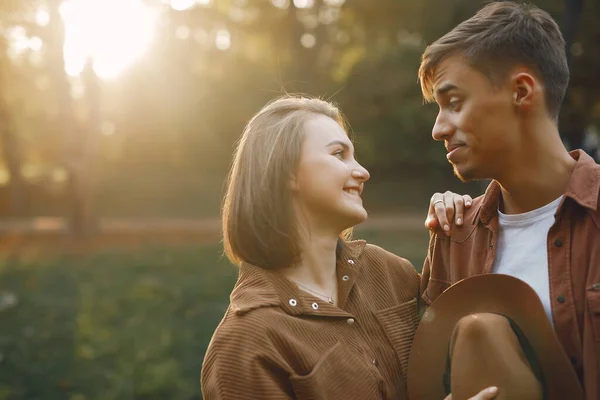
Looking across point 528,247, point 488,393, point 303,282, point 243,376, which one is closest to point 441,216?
point 528,247

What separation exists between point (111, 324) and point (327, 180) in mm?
6126

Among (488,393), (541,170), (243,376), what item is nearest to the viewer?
(488,393)

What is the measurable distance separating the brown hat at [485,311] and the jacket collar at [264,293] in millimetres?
463

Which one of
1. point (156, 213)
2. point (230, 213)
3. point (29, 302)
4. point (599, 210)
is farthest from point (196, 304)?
point (156, 213)

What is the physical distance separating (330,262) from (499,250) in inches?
26.2

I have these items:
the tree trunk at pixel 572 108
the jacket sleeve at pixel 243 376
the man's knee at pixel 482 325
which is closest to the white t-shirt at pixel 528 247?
the man's knee at pixel 482 325

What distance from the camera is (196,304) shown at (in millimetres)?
8695

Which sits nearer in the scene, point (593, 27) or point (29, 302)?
point (29, 302)

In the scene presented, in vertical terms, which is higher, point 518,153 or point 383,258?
point 518,153

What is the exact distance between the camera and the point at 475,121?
2.68 meters

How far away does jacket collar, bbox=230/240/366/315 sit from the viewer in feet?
8.41

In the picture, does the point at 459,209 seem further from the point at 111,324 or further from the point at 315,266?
the point at 111,324

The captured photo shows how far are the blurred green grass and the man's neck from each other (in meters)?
2.70

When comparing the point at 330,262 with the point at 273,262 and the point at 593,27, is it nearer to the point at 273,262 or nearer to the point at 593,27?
the point at 273,262
